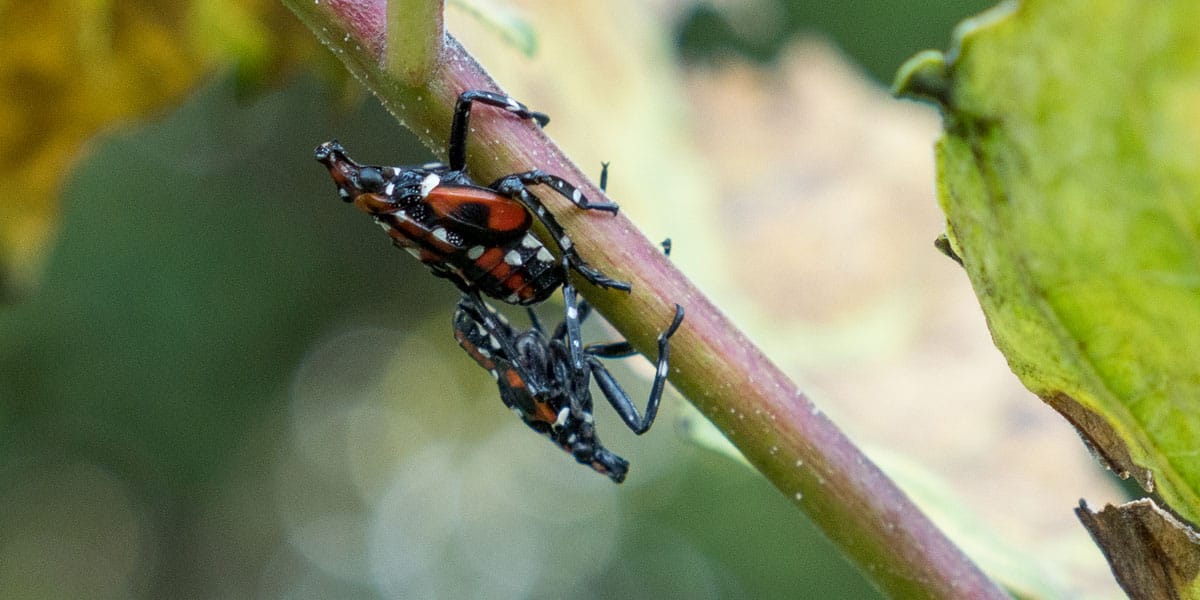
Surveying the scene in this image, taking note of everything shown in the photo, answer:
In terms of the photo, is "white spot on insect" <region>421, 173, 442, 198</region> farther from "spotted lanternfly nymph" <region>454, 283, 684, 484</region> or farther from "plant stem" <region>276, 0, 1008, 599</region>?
"plant stem" <region>276, 0, 1008, 599</region>

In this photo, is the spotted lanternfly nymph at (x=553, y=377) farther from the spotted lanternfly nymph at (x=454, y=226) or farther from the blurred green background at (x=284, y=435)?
the blurred green background at (x=284, y=435)

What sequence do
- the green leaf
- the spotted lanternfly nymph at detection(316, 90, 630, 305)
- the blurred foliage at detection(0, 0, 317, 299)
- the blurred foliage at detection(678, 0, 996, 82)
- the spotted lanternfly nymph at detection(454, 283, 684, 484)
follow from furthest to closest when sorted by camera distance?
the blurred foliage at detection(678, 0, 996, 82) → the spotted lanternfly nymph at detection(454, 283, 684, 484) → the spotted lanternfly nymph at detection(316, 90, 630, 305) → the blurred foliage at detection(0, 0, 317, 299) → the green leaf

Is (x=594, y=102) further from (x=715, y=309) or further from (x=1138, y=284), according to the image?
(x=1138, y=284)

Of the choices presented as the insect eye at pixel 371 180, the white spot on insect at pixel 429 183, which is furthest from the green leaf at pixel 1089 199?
the insect eye at pixel 371 180

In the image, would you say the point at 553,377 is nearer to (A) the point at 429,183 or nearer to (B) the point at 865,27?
(A) the point at 429,183

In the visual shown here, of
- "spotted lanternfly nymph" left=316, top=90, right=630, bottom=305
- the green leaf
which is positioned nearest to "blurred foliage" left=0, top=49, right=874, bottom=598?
"spotted lanternfly nymph" left=316, top=90, right=630, bottom=305

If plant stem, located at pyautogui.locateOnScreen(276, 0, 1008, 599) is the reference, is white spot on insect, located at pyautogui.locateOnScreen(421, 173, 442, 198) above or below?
below

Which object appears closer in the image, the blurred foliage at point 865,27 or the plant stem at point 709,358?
the plant stem at point 709,358
